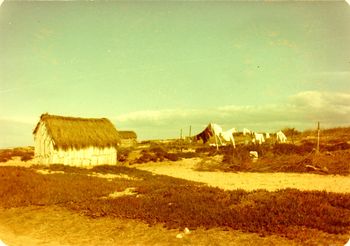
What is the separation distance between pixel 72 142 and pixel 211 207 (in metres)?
25.1

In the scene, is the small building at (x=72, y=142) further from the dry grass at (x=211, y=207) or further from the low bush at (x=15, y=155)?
the dry grass at (x=211, y=207)

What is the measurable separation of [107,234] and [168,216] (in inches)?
79.1

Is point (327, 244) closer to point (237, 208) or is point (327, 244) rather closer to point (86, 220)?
point (237, 208)

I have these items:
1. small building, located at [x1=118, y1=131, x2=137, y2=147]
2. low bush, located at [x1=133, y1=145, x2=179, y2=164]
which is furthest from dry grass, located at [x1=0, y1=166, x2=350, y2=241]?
small building, located at [x1=118, y1=131, x2=137, y2=147]

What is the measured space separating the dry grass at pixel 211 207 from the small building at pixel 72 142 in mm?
16646

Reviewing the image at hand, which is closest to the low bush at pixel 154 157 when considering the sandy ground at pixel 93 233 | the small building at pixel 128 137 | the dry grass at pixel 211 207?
the dry grass at pixel 211 207

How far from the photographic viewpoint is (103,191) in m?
17.4

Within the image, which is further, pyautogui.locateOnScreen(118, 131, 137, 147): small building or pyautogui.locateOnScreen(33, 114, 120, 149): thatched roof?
pyautogui.locateOnScreen(118, 131, 137, 147): small building

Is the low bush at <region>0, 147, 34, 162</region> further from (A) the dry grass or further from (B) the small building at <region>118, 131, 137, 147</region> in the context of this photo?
(A) the dry grass

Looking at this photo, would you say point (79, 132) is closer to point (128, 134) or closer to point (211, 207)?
point (211, 207)

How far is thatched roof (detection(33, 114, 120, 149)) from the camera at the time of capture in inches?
1364

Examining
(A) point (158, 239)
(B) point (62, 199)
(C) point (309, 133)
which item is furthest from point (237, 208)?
(C) point (309, 133)

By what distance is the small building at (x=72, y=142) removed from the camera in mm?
34438

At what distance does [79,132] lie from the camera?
3672 cm
